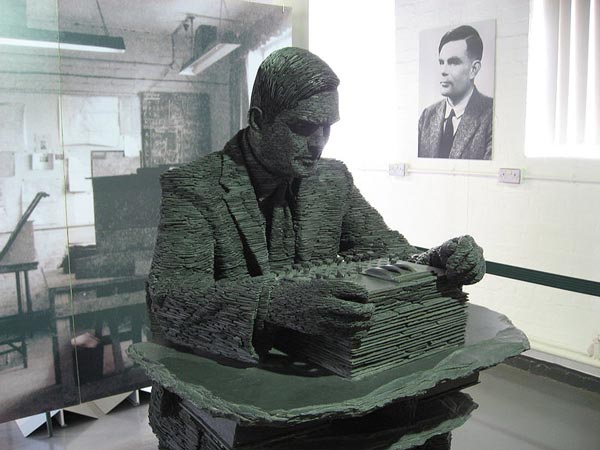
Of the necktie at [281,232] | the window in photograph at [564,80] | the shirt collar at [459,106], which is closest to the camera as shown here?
the necktie at [281,232]

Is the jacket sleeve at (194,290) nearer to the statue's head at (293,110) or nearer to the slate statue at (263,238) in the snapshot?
the slate statue at (263,238)

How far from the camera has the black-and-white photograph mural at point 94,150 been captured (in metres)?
3.03

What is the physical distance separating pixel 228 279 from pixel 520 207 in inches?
88.3

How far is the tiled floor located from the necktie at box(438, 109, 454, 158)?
1.37 m

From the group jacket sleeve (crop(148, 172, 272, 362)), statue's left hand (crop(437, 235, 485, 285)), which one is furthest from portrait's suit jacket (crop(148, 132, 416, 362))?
statue's left hand (crop(437, 235, 485, 285))

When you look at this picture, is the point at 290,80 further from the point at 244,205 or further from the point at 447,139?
the point at 447,139

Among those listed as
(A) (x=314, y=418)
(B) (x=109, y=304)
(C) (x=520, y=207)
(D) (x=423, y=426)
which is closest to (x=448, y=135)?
(C) (x=520, y=207)

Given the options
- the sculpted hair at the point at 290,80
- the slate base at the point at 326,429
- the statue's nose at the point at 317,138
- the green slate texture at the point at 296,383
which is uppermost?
the sculpted hair at the point at 290,80

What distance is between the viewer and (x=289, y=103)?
1.79m

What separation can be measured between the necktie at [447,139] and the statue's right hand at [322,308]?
2505mm

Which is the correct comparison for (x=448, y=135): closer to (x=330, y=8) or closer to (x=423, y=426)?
(x=330, y=8)

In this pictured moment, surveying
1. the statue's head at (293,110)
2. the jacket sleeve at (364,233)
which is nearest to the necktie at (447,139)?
the jacket sleeve at (364,233)

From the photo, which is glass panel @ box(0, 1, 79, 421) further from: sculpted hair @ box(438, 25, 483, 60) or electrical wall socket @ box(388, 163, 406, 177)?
sculpted hair @ box(438, 25, 483, 60)

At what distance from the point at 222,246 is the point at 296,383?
1.66 ft
